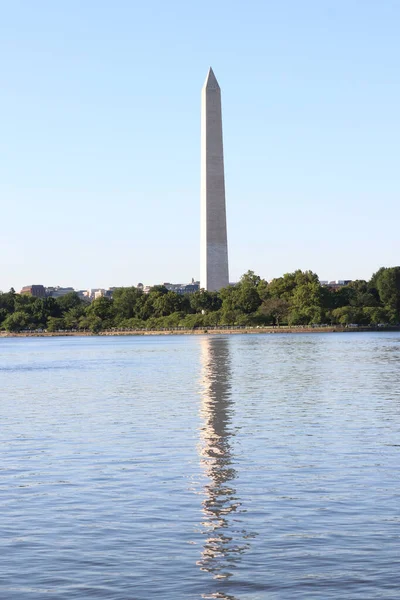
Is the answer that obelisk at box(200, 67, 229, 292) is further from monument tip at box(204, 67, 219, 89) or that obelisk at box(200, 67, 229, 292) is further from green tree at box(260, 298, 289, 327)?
green tree at box(260, 298, 289, 327)

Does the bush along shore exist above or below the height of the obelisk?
below

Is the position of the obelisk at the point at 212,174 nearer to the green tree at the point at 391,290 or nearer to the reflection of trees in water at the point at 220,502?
the green tree at the point at 391,290

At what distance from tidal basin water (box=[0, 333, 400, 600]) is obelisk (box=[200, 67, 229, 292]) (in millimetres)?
87746

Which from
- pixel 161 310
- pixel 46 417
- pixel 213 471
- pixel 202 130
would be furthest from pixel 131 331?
pixel 213 471

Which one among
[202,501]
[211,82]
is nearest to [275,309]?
[211,82]

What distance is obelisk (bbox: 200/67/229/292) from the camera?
11588 cm

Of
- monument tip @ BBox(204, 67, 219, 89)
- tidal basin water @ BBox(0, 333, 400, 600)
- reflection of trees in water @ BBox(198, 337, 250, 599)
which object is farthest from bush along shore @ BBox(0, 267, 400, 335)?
reflection of trees in water @ BBox(198, 337, 250, 599)

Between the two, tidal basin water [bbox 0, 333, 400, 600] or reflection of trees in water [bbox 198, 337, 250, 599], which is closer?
tidal basin water [bbox 0, 333, 400, 600]

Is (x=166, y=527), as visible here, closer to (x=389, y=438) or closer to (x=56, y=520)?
(x=56, y=520)

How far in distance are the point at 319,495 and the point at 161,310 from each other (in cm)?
16004

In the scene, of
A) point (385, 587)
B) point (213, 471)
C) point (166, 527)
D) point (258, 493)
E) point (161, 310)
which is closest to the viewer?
point (385, 587)

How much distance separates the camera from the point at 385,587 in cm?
970

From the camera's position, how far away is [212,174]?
11675 centimetres

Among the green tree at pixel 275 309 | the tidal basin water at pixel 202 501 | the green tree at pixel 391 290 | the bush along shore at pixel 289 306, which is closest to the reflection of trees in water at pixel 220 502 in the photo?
the tidal basin water at pixel 202 501
